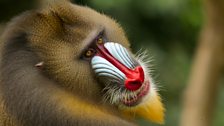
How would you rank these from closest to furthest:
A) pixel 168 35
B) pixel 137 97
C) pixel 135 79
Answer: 1. pixel 135 79
2. pixel 137 97
3. pixel 168 35

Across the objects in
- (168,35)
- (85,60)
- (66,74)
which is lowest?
(168,35)

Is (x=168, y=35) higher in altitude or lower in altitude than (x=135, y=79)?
lower

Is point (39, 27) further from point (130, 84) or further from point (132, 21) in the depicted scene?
point (132, 21)

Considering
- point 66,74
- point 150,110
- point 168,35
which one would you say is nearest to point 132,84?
point 150,110

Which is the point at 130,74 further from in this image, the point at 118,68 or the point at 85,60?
the point at 85,60

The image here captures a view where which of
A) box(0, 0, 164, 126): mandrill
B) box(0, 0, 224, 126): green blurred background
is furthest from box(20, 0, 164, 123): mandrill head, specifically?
box(0, 0, 224, 126): green blurred background
